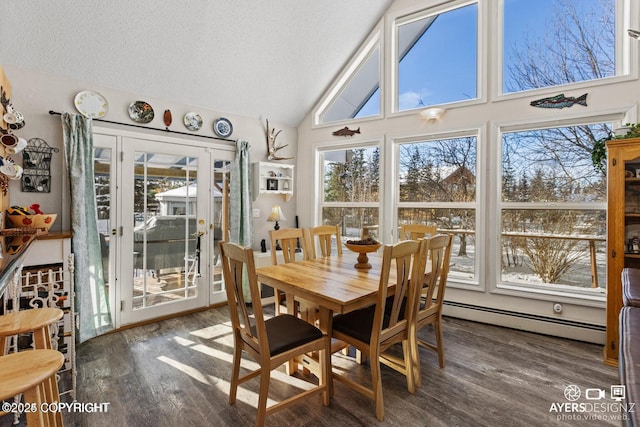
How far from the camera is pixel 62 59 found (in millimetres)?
2768

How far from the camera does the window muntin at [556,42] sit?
3.03 m

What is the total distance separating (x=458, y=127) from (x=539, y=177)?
993 mm

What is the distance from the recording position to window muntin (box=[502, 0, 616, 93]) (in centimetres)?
303

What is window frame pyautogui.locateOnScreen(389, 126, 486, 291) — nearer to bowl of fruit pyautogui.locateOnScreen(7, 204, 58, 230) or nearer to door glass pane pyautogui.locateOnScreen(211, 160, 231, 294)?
door glass pane pyautogui.locateOnScreen(211, 160, 231, 294)

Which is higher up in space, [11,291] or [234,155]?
[234,155]

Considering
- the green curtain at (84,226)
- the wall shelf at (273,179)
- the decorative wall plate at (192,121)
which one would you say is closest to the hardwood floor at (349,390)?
the green curtain at (84,226)

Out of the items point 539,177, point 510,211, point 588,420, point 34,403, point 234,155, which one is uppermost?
point 234,155

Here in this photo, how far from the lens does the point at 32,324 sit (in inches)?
52.7

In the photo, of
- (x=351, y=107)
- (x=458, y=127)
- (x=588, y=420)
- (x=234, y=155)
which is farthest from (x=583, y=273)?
(x=234, y=155)

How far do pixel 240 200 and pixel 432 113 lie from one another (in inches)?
102

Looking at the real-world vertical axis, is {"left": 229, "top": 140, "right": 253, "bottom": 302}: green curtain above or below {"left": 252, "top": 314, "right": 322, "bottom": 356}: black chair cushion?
above

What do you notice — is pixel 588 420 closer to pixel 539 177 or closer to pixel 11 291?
pixel 539 177

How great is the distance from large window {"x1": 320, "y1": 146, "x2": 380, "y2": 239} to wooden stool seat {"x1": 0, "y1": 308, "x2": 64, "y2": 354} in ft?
10.6

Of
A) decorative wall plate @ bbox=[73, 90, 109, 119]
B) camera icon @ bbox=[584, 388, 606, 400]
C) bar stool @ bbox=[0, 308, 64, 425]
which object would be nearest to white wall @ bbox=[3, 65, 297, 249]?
decorative wall plate @ bbox=[73, 90, 109, 119]
